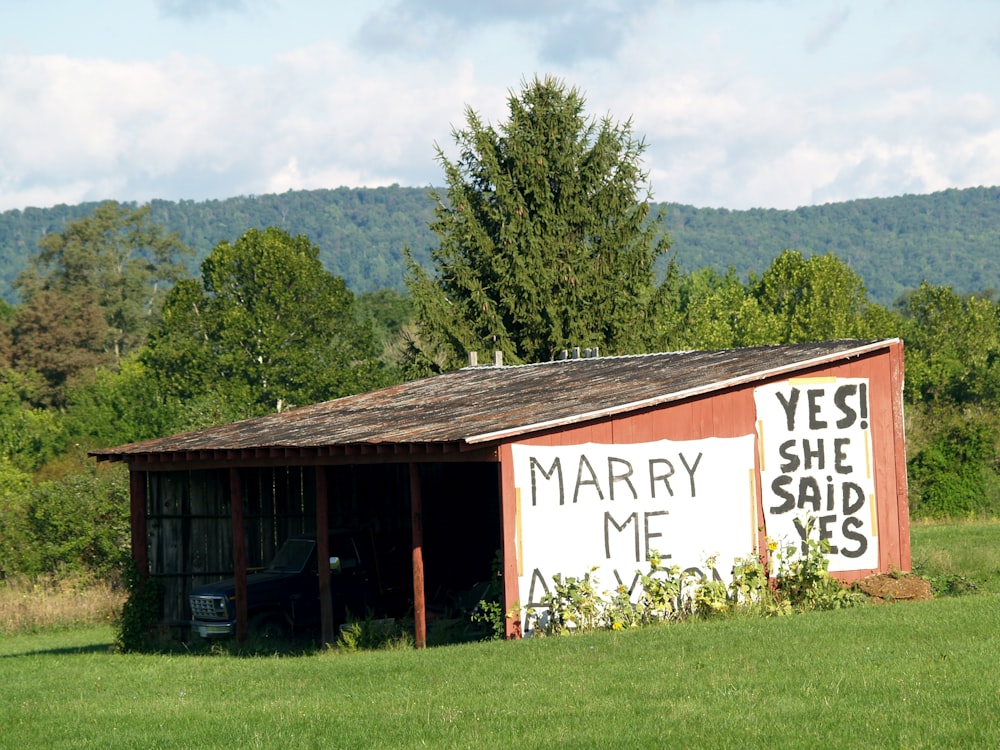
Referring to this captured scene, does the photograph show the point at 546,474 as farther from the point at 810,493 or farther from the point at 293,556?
the point at 293,556

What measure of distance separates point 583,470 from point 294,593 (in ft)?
17.7

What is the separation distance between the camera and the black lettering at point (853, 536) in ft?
65.6

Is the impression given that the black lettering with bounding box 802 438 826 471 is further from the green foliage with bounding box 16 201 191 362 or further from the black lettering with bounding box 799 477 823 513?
the green foliage with bounding box 16 201 191 362

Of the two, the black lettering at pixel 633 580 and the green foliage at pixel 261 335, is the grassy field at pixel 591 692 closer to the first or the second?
the black lettering at pixel 633 580

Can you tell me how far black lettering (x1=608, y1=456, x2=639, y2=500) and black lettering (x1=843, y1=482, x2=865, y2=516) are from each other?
3.68 metres

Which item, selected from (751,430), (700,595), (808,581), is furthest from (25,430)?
(808,581)

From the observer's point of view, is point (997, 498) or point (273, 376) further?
point (273, 376)

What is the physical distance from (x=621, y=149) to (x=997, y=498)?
16.7 meters

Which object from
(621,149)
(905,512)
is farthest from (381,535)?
Answer: (621,149)

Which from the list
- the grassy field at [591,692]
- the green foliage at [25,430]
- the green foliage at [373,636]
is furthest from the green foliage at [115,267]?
the grassy field at [591,692]

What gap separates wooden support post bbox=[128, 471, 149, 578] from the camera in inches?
865

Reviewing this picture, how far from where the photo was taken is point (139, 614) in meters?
21.6

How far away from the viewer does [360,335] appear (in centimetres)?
6259

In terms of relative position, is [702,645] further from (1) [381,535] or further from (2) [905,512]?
(1) [381,535]
